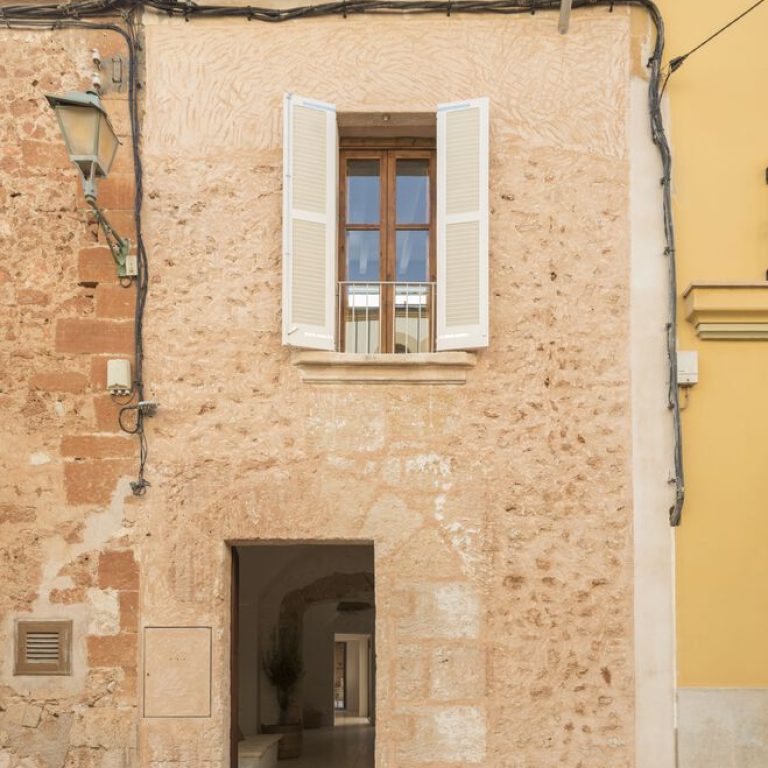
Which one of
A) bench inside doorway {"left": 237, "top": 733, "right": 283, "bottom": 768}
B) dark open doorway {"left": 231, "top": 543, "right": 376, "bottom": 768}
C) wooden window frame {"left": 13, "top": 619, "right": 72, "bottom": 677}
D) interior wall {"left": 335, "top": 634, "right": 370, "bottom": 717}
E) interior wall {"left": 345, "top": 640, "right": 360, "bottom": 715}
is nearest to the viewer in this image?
wooden window frame {"left": 13, "top": 619, "right": 72, "bottom": 677}

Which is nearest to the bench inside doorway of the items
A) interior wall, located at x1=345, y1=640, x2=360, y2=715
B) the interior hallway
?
the interior hallway

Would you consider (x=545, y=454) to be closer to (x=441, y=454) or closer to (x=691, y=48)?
(x=441, y=454)

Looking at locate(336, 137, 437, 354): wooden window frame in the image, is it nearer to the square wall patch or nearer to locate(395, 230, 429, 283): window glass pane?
locate(395, 230, 429, 283): window glass pane

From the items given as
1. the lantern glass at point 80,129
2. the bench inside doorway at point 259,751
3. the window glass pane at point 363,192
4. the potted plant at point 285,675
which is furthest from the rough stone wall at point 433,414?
the potted plant at point 285,675

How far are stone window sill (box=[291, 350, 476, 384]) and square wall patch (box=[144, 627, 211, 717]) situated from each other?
1613 millimetres

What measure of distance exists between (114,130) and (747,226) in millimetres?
3781

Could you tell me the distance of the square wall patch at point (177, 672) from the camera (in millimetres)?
5781

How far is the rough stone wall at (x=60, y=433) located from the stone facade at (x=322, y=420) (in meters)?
0.01

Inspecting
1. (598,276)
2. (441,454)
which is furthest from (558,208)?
(441,454)

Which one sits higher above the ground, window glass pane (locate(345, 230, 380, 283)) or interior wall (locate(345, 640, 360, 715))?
window glass pane (locate(345, 230, 380, 283))

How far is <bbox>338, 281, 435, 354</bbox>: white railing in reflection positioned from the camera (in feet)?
20.2

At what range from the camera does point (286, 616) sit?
39.1 feet

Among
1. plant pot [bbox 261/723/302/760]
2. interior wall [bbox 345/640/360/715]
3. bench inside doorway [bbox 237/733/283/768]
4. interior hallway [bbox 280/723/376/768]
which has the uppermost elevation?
bench inside doorway [bbox 237/733/283/768]

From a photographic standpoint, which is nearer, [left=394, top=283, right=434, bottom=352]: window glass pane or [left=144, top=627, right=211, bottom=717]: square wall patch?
[left=144, top=627, right=211, bottom=717]: square wall patch
